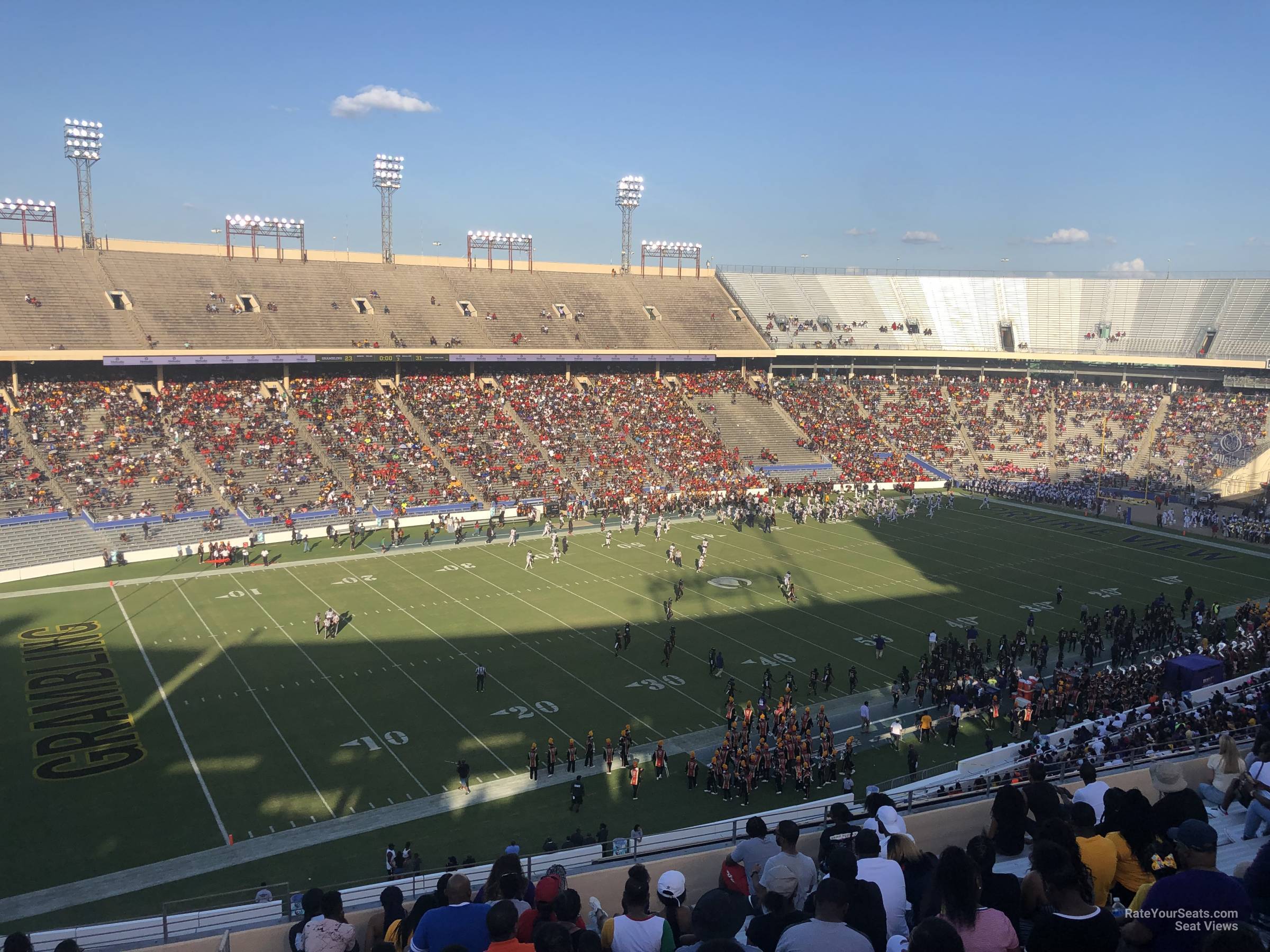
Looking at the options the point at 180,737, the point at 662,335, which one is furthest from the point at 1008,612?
the point at 662,335

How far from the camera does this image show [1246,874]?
5.87 m

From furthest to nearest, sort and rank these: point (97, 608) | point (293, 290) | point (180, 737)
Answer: point (293, 290), point (97, 608), point (180, 737)

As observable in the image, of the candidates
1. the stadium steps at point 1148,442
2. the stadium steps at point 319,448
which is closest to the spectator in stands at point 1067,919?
the stadium steps at point 319,448

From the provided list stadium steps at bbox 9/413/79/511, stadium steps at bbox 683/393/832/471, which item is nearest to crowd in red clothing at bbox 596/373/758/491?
stadium steps at bbox 683/393/832/471

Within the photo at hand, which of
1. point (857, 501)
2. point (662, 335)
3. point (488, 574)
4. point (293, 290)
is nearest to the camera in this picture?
point (488, 574)

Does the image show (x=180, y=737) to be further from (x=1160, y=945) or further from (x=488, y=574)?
(x=1160, y=945)

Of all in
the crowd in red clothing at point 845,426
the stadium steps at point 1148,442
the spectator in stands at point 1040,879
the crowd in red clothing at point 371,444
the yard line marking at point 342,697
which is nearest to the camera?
the spectator in stands at point 1040,879

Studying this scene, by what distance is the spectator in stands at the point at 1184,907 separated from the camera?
4.83 meters

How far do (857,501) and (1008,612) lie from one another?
18424 millimetres

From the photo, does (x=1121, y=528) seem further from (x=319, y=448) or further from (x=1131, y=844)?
(x=1131, y=844)

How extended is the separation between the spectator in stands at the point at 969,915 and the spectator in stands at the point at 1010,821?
66.8 inches

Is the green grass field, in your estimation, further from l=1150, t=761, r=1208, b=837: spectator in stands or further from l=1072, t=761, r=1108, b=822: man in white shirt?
l=1150, t=761, r=1208, b=837: spectator in stands

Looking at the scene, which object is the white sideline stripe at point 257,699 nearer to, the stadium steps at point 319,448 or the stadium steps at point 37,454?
the stadium steps at point 37,454

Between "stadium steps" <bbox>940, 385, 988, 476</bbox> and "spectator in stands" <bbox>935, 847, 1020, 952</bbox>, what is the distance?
5847 cm
